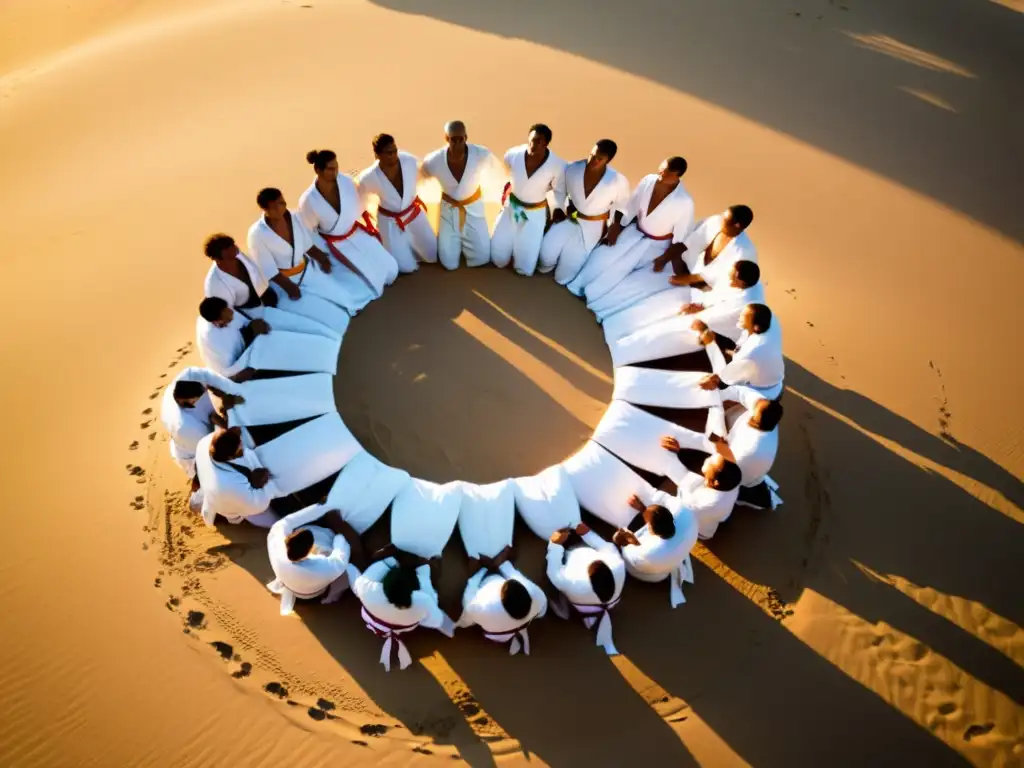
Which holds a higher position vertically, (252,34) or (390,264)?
(252,34)

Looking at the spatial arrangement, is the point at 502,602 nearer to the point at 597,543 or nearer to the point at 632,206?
the point at 597,543

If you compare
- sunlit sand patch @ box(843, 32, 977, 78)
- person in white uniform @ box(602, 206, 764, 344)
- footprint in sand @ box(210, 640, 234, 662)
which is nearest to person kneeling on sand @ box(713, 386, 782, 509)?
person in white uniform @ box(602, 206, 764, 344)

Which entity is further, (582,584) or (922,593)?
(922,593)


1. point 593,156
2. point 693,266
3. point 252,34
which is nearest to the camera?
point 593,156

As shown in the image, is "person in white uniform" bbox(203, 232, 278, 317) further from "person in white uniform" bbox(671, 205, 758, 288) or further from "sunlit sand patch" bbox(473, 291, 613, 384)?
"person in white uniform" bbox(671, 205, 758, 288)

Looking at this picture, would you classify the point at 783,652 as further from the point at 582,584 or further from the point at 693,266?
the point at 693,266

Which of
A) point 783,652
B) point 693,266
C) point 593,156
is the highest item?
point 593,156

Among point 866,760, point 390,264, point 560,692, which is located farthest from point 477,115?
point 866,760
